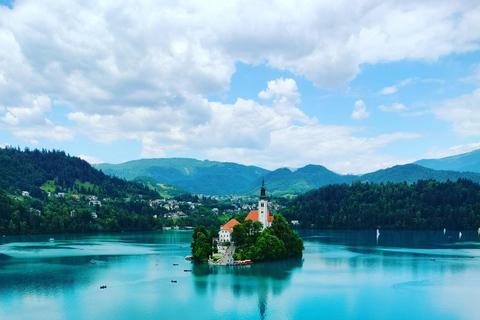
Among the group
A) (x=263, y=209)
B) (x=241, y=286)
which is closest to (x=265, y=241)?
(x=263, y=209)

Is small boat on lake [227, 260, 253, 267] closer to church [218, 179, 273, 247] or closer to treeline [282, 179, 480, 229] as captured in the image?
church [218, 179, 273, 247]

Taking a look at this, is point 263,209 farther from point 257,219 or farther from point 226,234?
point 226,234

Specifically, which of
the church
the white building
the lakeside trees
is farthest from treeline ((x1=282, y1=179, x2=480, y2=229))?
the lakeside trees

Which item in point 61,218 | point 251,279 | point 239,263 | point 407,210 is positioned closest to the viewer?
point 251,279

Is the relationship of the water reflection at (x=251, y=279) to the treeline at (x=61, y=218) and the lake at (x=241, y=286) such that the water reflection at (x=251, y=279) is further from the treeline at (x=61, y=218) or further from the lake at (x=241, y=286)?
the treeline at (x=61, y=218)

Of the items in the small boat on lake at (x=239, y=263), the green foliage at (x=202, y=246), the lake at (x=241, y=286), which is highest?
the green foliage at (x=202, y=246)

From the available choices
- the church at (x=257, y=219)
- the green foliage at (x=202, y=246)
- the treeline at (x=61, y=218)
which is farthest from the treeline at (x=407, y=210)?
the green foliage at (x=202, y=246)

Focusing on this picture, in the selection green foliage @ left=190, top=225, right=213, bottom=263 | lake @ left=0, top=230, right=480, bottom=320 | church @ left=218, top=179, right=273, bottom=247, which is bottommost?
lake @ left=0, top=230, right=480, bottom=320
